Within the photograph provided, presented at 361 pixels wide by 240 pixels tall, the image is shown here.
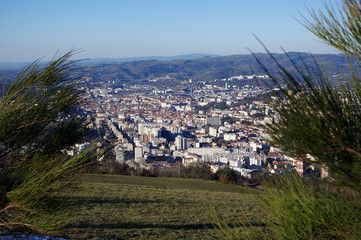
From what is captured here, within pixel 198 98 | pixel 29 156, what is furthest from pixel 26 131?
pixel 198 98

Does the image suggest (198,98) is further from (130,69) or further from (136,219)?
(136,219)

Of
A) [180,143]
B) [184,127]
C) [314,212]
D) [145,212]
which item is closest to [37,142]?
[314,212]

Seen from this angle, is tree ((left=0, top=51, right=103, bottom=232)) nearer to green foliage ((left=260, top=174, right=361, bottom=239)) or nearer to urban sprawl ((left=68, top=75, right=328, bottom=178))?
urban sprawl ((left=68, top=75, right=328, bottom=178))

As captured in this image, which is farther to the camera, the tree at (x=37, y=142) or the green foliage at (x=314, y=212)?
the tree at (x=37, y=142)

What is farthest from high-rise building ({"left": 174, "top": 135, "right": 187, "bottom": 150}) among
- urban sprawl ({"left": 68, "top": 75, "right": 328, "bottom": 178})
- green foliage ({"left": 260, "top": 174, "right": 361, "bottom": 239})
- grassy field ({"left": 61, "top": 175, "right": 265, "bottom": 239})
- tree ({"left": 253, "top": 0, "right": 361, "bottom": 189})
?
tree ({"left": 253, "top": 0, "right": 361, "bottom": 189})

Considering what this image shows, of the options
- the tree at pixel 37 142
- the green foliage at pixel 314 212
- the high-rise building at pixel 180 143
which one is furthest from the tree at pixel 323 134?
the high-rise building at pixel 180 143

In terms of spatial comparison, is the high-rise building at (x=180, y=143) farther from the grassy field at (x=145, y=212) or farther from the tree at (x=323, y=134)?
the tree at (x=323, y=134)
